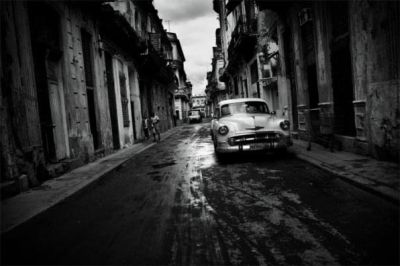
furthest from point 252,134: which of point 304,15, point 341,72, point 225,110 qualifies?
point 304,15

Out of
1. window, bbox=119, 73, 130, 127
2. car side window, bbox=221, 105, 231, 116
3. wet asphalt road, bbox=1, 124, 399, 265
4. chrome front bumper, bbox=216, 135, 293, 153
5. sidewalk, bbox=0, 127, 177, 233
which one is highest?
window, bbox=119, 73, 130, 127

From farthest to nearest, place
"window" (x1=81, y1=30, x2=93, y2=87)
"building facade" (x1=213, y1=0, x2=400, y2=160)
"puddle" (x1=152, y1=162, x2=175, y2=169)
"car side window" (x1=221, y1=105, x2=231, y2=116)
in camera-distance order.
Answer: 1. "window" (x1=81, y1=30, x2=93, y2=87)
2. "car side window" (x1=221, y1=105, x2=231, y2=116)
3. "puddle" (x1=152, y1=162, x2=175, y2=169)
4. "building facade" (x1=213, y1=0, x2=400, y2=160)

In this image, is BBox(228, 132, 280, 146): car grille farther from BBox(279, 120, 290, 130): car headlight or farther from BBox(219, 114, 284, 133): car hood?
BBox(279, 120, 290, 130): car headlight

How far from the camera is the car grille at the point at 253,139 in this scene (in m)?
8.51

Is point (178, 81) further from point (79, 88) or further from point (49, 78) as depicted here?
point (49, 78)

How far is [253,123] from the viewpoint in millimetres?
8664

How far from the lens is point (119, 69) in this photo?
16797 millimetres

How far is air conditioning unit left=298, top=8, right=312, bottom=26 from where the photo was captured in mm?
10652

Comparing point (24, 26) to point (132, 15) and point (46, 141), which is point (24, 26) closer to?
point (46, 141)

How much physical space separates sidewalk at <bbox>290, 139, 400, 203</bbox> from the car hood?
42.5 inches

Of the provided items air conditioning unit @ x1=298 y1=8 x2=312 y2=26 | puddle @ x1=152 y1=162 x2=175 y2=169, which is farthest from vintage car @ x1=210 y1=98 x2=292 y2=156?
air conditioning unit @ x1=298 y1=8 x2=312 y2=26

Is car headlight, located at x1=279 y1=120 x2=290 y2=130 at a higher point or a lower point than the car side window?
lower

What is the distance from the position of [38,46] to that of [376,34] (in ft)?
26.5

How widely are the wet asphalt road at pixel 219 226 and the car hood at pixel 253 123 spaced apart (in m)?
2.28
